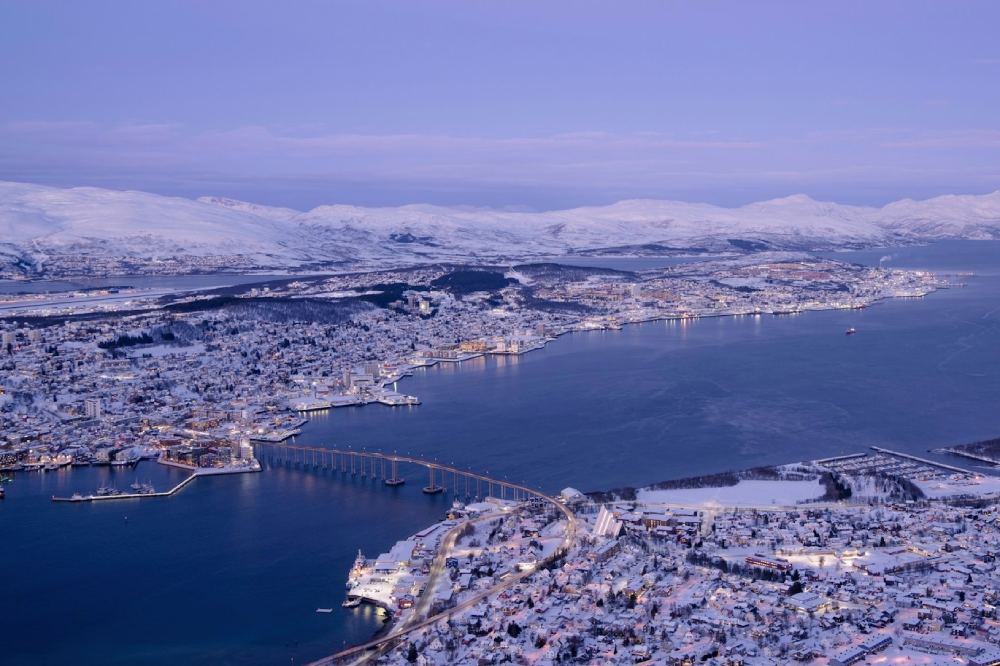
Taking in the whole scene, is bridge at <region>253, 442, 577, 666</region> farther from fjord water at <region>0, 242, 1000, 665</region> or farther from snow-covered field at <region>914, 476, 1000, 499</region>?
snow-covered field at <region>914, 476, 1000, 499</region>

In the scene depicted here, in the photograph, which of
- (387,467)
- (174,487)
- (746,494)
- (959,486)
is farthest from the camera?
(387,467)

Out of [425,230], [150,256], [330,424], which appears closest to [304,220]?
[425,230]

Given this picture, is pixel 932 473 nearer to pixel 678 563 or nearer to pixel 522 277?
pixel 678 563

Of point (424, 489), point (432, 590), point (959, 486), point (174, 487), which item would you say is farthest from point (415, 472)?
point (959, 486)

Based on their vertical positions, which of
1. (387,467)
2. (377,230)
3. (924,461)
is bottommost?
(387,467)

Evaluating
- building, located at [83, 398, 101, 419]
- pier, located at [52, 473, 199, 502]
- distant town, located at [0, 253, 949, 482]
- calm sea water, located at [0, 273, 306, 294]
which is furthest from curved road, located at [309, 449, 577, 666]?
calm sea water, located at [0, 273, 306, 294]

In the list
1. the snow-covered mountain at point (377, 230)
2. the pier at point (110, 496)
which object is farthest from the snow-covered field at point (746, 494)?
the snow-covered mountain at point (377, 230)

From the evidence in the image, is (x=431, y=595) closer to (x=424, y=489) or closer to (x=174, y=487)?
(x=424, y=489)
